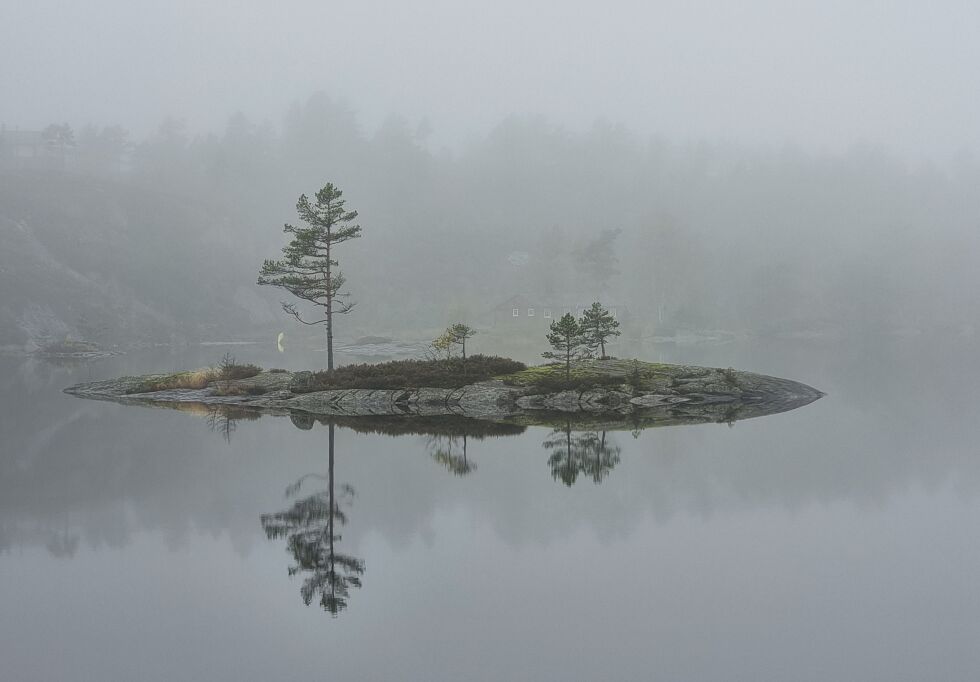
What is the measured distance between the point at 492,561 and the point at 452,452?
10.2 metres

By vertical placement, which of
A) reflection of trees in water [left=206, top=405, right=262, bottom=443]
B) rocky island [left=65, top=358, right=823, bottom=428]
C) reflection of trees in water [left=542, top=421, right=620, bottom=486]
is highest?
rocky island [left=65, top=358, right=823, bottom=428]

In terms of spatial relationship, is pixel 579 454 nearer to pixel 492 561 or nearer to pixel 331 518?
pixel 331 518

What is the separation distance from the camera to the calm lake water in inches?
362

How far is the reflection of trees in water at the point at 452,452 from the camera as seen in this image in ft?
66.3

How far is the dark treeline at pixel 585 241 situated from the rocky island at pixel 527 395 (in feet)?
257

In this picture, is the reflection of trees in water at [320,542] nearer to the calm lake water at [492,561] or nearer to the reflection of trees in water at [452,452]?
the calm lake water at [492,561]

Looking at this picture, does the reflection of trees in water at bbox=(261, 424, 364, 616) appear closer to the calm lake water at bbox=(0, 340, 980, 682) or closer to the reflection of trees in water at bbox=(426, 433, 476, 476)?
the calm lake water at bbox=(0, 340, 980, 682)

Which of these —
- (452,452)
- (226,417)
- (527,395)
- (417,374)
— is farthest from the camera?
(417,374)

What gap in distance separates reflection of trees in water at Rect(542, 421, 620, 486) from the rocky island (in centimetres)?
514

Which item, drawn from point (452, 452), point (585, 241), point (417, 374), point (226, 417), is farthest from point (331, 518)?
point (585, 241)

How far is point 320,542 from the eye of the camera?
1366cm

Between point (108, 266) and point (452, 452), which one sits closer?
point (452, 452)

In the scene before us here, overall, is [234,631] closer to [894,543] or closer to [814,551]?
[814,551]

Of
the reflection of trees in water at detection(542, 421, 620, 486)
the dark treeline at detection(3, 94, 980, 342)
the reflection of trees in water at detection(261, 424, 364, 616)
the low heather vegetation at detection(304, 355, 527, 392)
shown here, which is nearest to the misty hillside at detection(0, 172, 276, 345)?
the dark treeline at detection(3, 94, 980, 342)
